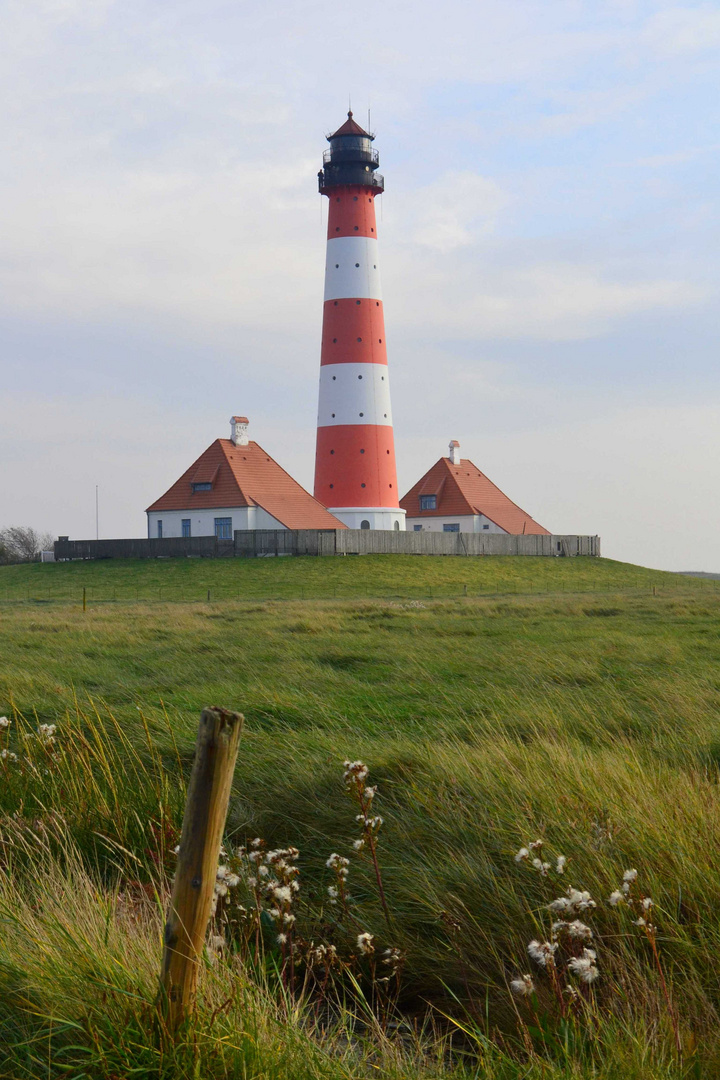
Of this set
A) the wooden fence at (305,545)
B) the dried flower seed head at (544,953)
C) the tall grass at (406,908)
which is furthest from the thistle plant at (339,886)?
the wooden fence at (305,545)

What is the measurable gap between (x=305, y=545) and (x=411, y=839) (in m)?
41.5

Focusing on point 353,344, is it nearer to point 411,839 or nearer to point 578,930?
point 411,839

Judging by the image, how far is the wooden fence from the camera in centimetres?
4669

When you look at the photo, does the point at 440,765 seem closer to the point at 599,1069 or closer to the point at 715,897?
the point at 715,897

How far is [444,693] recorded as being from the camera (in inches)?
397

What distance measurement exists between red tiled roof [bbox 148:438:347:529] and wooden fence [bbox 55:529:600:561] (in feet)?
5.65

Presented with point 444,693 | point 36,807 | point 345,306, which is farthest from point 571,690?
point 345,306

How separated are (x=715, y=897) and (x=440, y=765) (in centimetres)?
218

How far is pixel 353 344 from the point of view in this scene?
46.0 metres

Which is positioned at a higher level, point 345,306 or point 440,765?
point 345,306

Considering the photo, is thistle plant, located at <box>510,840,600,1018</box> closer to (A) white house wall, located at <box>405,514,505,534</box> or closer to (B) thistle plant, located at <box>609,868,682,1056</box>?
(B) thistle plant, located at <box>609,868,682,1056</box>

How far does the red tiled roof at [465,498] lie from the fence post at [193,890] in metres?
57.1

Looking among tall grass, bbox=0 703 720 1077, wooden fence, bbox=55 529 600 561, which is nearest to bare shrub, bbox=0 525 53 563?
wooden fence, bbox=55 529 600 561

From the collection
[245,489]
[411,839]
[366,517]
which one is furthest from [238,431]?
[411,839]
